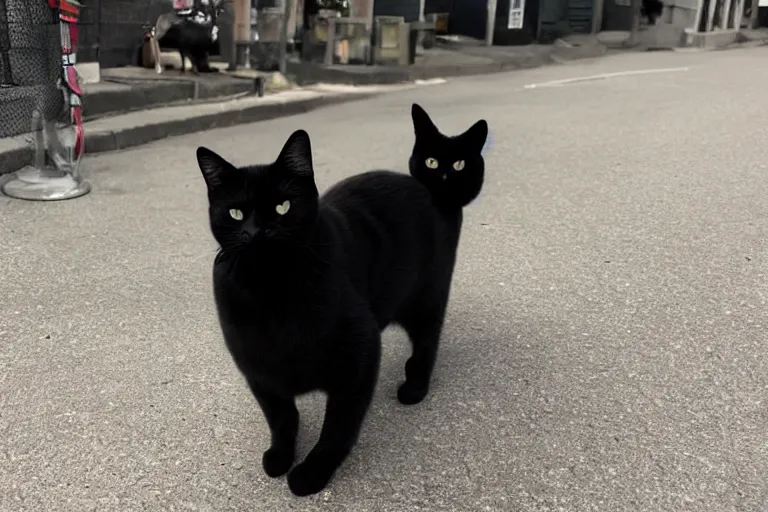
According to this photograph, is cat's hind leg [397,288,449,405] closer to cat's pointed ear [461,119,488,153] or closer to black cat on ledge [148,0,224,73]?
cat's pointed ear [461,119,488,153]

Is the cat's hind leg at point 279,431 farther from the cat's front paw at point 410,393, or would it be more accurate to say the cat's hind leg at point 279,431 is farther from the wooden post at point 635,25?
the wooden post at point 635,25

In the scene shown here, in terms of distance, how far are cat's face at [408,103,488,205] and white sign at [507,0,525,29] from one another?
16.9m

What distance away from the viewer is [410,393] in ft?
8.61

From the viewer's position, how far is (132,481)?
85.0 inches

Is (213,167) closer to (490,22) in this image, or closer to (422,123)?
(422,123)

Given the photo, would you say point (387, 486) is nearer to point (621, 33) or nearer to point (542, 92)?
point (542, 92)

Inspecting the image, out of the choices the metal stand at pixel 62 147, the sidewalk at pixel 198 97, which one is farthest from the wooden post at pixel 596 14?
the metal stand at pixel 62 147

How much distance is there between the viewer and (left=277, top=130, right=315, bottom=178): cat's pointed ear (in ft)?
A: 6.18

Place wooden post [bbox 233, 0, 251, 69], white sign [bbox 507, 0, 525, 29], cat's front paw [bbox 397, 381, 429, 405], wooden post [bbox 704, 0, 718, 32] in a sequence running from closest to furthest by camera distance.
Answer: cat's front paw [bbox 397, 381, 429, 405], wooden post [bbox 233, 0, 251, 69], white sign [bbox 507, 0, 525, 29], wooden post [bbox 704, 0, 718, 32]

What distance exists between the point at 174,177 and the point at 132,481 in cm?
398

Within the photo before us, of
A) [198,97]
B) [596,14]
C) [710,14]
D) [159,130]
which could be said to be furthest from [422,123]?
[710,14]

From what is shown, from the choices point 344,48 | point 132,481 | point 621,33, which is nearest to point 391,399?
point 132,481

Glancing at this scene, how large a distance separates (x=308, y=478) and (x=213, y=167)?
932 millimetres

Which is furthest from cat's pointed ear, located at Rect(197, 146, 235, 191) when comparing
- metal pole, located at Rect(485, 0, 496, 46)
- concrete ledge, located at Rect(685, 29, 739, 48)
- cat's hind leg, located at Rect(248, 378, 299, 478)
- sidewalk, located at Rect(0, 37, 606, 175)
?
concrete ledge, located at Rect(685, 29, 739, 48)
